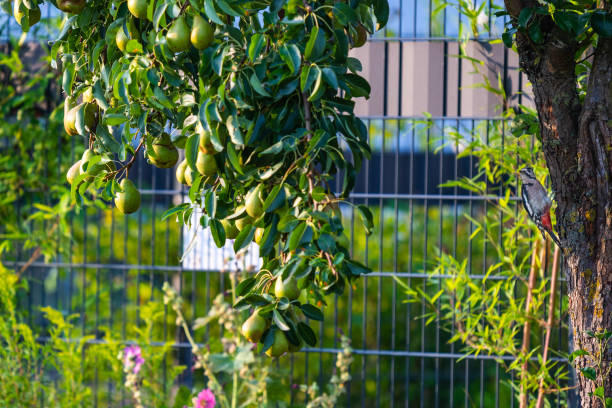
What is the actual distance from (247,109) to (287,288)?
251 mm

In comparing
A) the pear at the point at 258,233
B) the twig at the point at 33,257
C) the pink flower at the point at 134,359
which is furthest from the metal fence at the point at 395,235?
the pear at the point at 258,233

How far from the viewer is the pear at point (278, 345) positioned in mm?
866

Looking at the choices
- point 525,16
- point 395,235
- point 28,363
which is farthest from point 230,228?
point 28,363

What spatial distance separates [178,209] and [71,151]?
209 cm

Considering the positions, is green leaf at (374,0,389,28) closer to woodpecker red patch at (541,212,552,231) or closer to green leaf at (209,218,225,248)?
green leaf at (209,218,225,248)

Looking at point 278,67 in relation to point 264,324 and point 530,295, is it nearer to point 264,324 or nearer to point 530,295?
point 264,324

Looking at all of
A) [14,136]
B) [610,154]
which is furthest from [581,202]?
[14,136]

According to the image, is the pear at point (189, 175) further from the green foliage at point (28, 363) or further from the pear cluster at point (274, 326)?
the green foliage at point (28, 363)

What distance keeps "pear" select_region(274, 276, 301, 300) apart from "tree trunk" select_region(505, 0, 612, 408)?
574 millimetres

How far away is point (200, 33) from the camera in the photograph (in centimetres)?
84

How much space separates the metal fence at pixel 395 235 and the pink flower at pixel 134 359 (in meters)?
0.20

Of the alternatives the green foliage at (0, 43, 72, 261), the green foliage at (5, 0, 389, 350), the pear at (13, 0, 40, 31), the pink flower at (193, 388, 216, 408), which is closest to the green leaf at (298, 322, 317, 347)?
the green foliage at (5, 0, 389, 350)

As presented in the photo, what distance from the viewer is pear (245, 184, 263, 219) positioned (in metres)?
0.92

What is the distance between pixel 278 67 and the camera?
916mm
